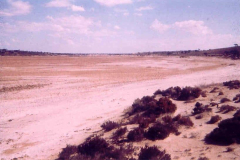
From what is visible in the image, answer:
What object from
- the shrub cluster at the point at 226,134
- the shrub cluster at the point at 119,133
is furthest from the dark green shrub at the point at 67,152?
the shrub cluster at the point at 226,134

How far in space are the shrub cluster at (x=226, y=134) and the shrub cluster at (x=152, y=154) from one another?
1965mm

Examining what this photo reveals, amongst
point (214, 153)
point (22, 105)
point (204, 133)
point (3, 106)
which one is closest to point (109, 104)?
point (22, 105)

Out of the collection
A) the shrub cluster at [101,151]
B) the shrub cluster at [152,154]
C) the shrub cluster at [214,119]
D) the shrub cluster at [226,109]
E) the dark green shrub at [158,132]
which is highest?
the shrub cluster at [226,109]

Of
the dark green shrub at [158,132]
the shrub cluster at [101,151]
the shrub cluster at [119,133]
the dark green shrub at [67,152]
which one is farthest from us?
the shrub cluster at [119,133]

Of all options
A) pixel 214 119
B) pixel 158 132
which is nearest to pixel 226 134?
pixel 214 119

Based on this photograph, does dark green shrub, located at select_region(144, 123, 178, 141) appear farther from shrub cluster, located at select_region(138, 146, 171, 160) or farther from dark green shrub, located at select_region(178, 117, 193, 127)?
shrub cluster, located at select_region(138, 146, 171, 160)

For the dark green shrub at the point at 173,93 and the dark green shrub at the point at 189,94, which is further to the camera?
the dark green shrub at the point at 173,93

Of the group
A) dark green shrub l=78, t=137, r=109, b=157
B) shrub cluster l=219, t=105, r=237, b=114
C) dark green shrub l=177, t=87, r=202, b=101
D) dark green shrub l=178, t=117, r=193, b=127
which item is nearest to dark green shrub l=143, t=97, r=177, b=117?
dark green shrub l=178, t=117, r=193, b=127

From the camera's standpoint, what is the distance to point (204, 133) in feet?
29.6

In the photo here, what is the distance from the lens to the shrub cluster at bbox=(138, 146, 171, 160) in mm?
7172

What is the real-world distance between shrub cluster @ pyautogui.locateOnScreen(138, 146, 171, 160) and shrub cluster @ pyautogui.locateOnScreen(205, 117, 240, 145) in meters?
1.97

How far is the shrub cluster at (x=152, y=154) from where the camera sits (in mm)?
7172

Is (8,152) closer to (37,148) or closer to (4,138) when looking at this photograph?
(37,148)

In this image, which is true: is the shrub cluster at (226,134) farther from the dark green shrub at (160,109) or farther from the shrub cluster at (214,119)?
the dark green shrub at (160,109)
